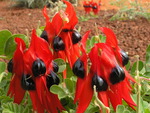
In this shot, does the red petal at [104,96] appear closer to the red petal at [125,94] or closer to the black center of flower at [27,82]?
the red petal at [125,94]

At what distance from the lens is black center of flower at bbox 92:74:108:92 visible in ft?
2.76

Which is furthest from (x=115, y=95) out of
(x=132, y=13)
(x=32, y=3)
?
(x=32, y=3)

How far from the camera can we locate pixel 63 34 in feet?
3.66

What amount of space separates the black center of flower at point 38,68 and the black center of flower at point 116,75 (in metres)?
0.19

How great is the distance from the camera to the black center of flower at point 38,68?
88 centimetres

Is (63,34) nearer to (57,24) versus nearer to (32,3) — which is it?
(57,24)

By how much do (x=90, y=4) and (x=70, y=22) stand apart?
4.87m

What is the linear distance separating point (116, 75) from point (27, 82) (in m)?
0.24

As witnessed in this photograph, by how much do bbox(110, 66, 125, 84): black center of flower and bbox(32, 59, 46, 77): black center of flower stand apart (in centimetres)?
19

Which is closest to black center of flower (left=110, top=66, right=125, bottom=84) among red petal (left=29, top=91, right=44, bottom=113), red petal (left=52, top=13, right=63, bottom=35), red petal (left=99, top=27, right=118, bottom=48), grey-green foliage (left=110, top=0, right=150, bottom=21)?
red petal (left=99, top=27, right=118, bottom=48)

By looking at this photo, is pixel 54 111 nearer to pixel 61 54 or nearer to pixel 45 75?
pixel 45 75

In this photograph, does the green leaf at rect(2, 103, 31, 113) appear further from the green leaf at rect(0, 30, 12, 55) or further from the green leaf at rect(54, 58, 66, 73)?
the green leaf at rect(0, 30, 12, 55)

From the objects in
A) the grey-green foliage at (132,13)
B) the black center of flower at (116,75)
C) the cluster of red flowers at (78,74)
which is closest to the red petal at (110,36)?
the cluster of red flowers at (78,74)

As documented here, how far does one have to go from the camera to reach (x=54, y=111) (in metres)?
0.93
